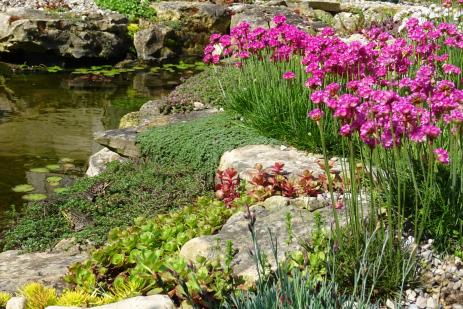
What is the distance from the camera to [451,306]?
3350 millimetres

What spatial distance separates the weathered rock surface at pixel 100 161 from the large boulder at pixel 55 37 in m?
6.95

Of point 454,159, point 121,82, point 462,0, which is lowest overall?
point 121,82

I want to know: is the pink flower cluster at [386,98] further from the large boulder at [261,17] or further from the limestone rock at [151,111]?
the large boulder at [261,17]

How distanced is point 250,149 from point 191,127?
→ 3.68 feet

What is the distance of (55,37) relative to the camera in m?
13.5

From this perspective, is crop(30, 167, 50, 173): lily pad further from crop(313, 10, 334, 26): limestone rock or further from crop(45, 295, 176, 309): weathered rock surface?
crop(313, 10, 334, 26): limestone rock

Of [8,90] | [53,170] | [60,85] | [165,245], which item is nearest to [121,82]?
[60,85]

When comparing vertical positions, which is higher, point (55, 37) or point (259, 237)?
point (55, 37)

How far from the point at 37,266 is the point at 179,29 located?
10.9 metres

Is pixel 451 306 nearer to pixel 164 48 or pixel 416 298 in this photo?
pixel 416 298

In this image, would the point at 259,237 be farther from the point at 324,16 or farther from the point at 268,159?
the point at 324,16

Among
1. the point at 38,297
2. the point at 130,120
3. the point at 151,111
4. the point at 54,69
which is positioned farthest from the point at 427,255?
the point at 54,69

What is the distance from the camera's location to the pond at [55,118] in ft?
23.0

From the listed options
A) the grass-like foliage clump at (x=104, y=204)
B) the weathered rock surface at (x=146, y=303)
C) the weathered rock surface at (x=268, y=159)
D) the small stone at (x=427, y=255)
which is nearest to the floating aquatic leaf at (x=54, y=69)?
the grass-like foliage clump at (x=104, y=204)
